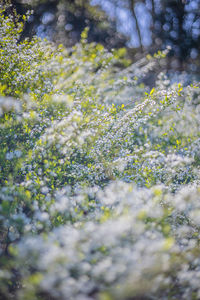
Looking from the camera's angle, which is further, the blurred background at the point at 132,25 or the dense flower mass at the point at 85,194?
the blurred background at the point at 132,25

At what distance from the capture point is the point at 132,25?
8531mm

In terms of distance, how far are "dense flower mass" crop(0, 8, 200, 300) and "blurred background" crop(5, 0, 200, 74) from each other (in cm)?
231

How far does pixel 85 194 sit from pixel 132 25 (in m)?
8.07

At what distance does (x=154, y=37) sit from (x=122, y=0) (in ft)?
6.78

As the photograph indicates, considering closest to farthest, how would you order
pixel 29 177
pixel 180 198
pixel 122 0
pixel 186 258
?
pixel 186 258, pixel 180 198, pixel 29 177, pixel 122 0

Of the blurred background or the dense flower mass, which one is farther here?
the blurred background

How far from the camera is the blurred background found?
7.02 m

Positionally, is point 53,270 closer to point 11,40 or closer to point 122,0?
point 11,40

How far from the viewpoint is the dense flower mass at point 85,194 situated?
2029mm

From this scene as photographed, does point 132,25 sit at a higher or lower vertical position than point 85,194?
higher

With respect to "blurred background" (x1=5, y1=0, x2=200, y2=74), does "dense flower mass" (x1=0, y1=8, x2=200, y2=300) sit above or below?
below

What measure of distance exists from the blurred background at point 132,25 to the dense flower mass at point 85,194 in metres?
2.31

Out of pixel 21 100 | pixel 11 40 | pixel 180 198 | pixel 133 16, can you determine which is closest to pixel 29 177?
pixel 21 100

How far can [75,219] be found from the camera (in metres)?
2.93
